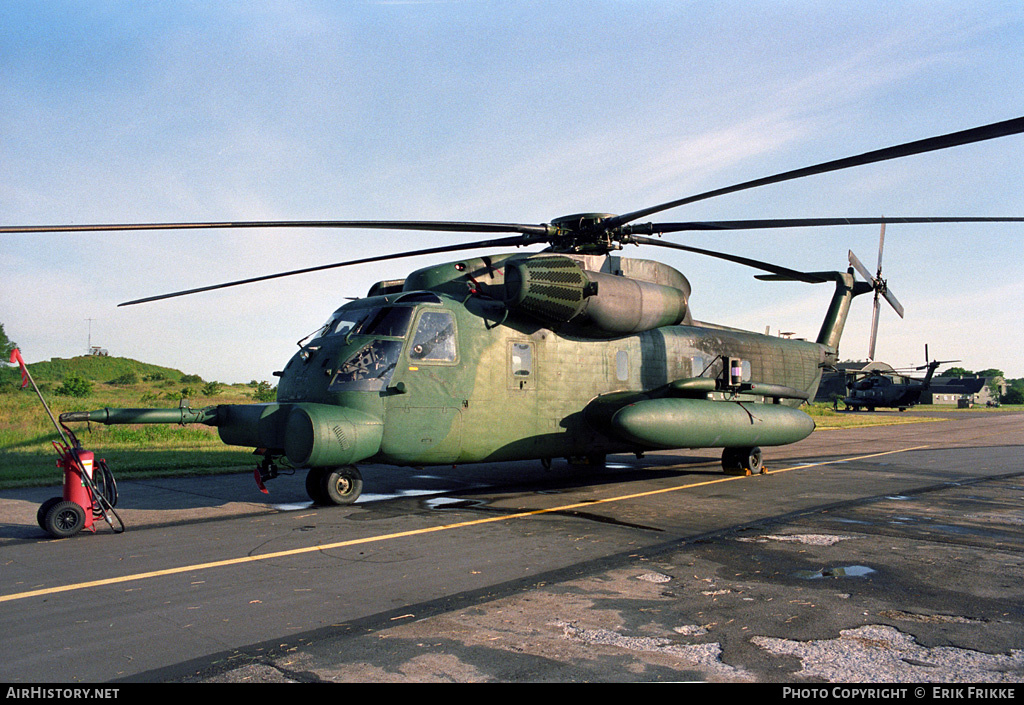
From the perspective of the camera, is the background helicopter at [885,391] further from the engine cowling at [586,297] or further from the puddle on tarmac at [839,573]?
the puddle on tarmac at [839,573]

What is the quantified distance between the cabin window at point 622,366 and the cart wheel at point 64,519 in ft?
27.5

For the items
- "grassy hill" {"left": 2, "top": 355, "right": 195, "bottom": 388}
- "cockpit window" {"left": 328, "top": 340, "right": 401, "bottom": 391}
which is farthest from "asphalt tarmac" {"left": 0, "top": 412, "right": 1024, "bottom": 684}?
"grassy hill" {"left": 2, "top": 355, "right": 195, "bottom": 388}

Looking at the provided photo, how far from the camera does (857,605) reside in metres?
5.14

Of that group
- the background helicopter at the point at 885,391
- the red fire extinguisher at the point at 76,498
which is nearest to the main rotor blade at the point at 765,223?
the red fire extinguisher at the point at 76,498

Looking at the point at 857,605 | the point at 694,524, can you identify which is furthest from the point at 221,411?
the point at 857,605

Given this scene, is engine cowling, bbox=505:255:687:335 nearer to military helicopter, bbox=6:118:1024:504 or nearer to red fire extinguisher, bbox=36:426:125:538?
military helicopter, bbox=6:118:1024:504

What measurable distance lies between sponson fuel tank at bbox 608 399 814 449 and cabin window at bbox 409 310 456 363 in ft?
9.77

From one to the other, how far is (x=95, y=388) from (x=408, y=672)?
36322mm

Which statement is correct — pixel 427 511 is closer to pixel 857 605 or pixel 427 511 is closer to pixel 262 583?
pixel 262 583

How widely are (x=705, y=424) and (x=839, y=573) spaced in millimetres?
5749

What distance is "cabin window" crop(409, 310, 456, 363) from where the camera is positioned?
9953 mm

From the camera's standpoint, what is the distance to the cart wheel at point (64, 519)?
24.7 ft

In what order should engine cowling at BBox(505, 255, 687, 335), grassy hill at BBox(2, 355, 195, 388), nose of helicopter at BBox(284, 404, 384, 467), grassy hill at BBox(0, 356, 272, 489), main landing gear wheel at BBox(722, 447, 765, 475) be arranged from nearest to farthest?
nose of helicopter at BBox(284, 404, 384, 467)
engine cowling at BBox(505, 255, 687, 335)
grassy hill at BBox(0, 356, 272, 489)
main landing gear wheel at BBox(722, 447, 765, 475)
grassy hill at BBox(2, 355, 195, 388)

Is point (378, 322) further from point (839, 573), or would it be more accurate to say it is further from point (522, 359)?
point (839, 573)
